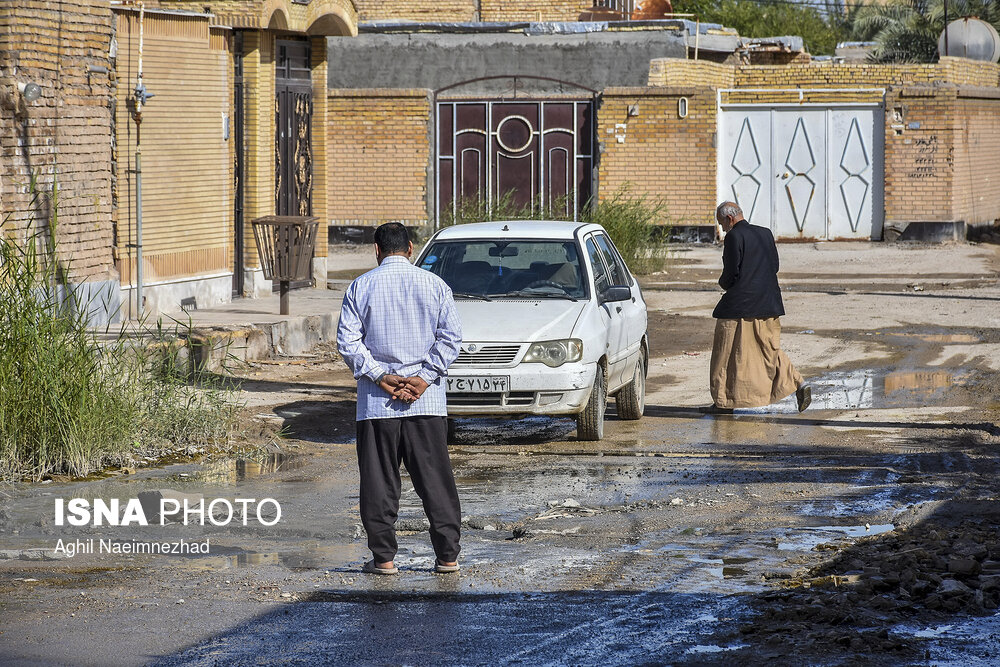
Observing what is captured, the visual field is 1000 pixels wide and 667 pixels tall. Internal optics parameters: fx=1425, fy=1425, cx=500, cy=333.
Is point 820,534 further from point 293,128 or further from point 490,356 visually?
point 293,128

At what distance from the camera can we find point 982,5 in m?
46.2

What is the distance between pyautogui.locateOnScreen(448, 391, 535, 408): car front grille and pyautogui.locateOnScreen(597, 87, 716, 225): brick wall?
743 inches

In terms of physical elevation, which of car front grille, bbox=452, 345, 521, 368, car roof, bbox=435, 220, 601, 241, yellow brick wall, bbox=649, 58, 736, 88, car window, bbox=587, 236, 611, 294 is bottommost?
car front grille, bbox=452, 345, 521, 368

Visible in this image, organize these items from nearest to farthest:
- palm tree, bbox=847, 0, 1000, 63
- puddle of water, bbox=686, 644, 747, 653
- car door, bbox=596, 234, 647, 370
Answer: puddle of water, bbox=686, 644, 747, 653, car door, bbox=596, 234, 647, 370, palm tree, bbox=847, 0, 1000, 63

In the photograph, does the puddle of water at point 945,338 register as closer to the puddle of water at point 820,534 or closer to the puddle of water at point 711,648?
the puddle of water at point 820,534

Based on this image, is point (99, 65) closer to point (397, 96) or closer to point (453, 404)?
point (453, 404)

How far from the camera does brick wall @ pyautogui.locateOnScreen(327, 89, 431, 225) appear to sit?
95.8 feet

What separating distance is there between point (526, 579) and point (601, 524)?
4.17 ft

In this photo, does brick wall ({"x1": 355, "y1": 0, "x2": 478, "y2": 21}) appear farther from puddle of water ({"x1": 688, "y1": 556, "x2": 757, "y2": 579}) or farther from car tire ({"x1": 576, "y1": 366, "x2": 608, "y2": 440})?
puddle of water ({"x1": 688, "y1": 556, "x2": 757, "y2": 579})

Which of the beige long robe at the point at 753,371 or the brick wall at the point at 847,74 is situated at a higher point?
the brick wall at the point at 847,74

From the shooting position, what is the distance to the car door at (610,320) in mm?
10438

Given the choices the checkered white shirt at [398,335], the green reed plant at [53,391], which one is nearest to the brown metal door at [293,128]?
the green reed plant at [53,391]

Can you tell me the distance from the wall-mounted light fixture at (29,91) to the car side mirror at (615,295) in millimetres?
5463

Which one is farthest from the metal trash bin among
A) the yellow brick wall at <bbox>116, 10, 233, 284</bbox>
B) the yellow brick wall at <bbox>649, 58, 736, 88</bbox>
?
the yellow brick wall at <bbox>649, 58, 736, 88</bbox>
